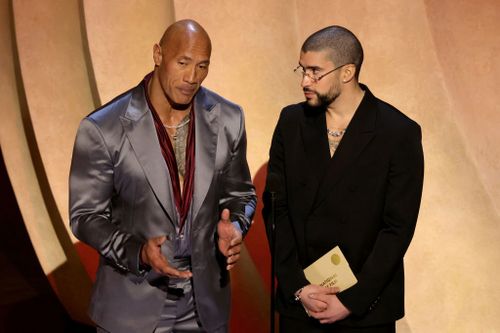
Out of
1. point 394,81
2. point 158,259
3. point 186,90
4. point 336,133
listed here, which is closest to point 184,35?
point 186,90

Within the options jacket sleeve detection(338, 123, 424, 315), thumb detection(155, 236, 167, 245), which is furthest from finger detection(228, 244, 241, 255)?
jacket sleeve detection(338, 123, 424, 315)

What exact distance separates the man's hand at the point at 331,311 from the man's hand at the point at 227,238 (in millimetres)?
445

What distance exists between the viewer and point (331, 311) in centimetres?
303

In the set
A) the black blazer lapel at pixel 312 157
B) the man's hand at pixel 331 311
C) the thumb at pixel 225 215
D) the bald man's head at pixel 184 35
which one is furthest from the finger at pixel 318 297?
the bald man's head at pixel 184 35

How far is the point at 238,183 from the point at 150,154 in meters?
0.42

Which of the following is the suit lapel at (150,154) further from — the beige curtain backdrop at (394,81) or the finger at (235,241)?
the beige curtain backdrop at (394,81)

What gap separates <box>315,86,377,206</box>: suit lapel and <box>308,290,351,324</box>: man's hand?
39 cm

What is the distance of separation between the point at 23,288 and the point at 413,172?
4.41m

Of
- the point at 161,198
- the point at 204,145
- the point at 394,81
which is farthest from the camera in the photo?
the point at 394,81

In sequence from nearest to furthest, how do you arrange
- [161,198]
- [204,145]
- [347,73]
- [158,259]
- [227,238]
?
1. [158,259]
2. [227,238]
3. [161,198]
4. [204,145]
5. [347,73]

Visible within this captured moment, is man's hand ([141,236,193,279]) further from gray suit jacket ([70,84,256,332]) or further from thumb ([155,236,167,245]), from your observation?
gray suit jacket ([70,84,256,332])

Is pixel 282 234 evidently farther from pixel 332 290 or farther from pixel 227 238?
pixel 227 238

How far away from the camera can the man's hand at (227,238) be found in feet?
9.22

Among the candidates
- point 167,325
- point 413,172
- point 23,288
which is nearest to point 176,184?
point 167,325
